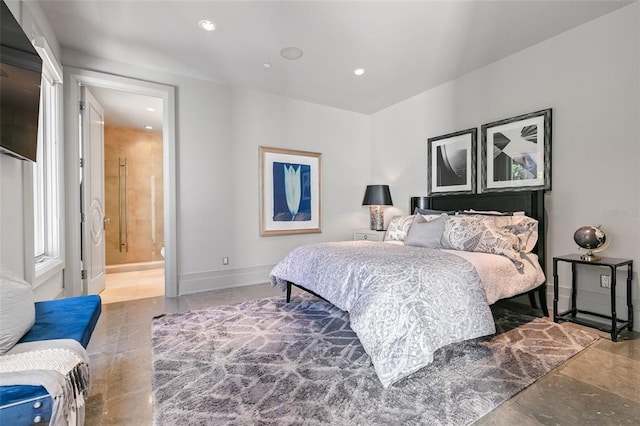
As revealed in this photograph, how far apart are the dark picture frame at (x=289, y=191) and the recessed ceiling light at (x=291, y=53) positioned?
4.52ft

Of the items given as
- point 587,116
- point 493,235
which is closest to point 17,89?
point 493,235

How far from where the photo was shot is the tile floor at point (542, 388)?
4.99ft

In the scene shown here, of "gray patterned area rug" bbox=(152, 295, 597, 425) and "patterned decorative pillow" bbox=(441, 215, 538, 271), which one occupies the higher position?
"patterned decorative pillow" bbox=(441, 215, 538, 271)

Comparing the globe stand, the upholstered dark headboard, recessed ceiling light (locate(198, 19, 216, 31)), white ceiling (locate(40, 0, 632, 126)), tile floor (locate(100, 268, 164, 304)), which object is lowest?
tile floor (locate(100, 268, 164, 304))

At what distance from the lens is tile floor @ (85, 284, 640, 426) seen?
152 centimetres

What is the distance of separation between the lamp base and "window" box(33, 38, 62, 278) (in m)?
4.08

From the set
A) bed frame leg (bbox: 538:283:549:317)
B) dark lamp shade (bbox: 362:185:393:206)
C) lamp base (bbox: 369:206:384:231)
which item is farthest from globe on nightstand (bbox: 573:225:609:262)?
lamp base (bbox: 369:206:384:231)

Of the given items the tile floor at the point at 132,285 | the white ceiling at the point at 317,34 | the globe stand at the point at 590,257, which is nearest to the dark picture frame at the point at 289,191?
the white ceiling at the point at 317,34

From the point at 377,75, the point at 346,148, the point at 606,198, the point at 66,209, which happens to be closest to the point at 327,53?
the point at 377,75

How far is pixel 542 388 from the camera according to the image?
1754 mm

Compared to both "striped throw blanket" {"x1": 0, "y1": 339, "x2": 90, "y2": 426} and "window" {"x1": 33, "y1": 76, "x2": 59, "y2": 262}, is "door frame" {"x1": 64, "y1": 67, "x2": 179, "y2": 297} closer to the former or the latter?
"window" {"x1": 33, "y1": 76, "x2": 59, "y2": 262}

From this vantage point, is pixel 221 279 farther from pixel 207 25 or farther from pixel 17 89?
pixel 207 25

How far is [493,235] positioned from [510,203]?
767 millimetres

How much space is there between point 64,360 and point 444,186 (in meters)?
4.10
